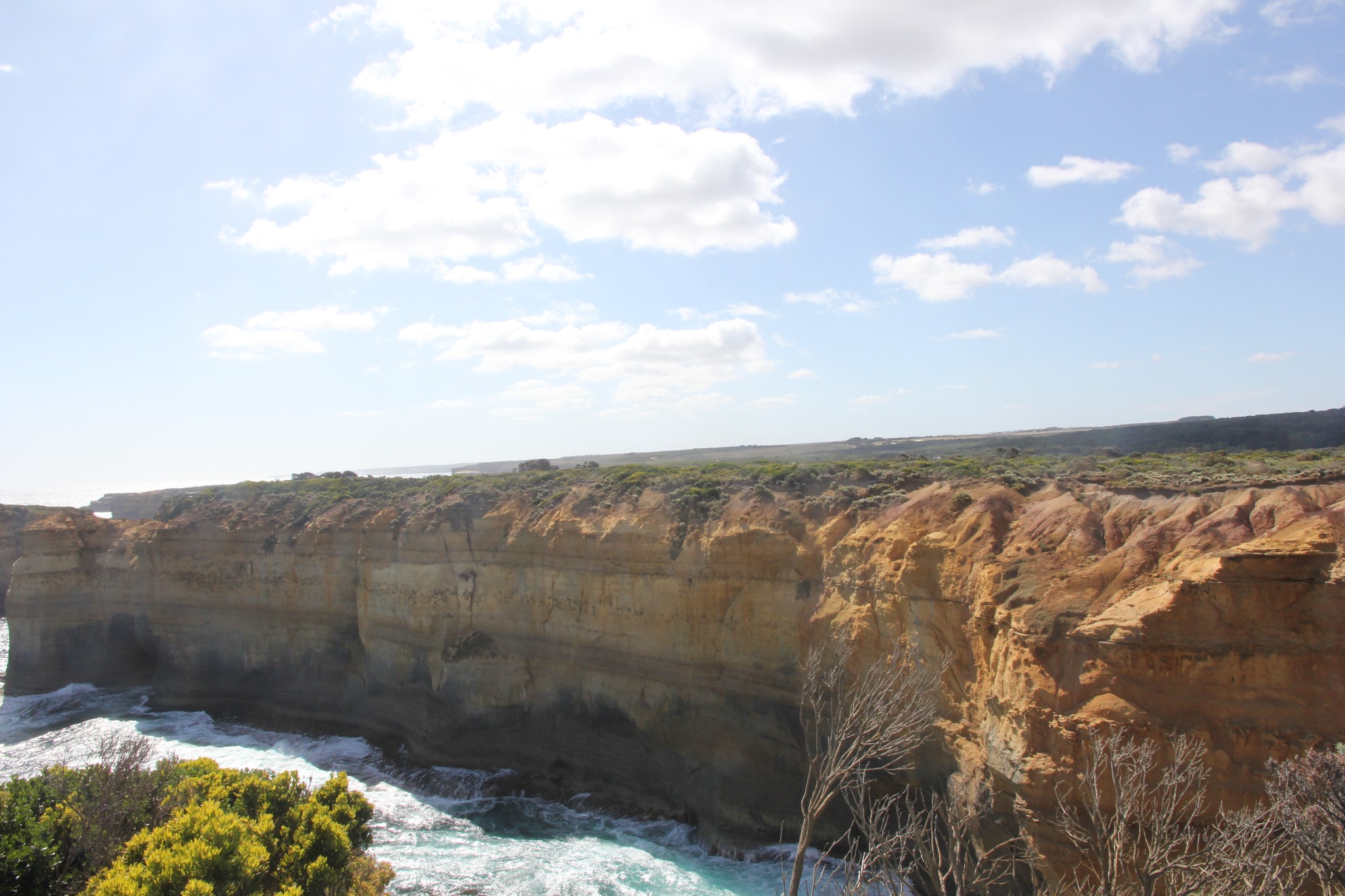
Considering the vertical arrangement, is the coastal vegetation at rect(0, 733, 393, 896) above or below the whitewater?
above

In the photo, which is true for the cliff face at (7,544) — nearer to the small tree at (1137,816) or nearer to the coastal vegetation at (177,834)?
the coastal vegetation at (177,834)

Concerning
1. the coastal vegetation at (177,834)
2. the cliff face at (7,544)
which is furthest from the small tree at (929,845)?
the cliff face at (7,544)

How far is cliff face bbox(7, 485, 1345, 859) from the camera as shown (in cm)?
1206

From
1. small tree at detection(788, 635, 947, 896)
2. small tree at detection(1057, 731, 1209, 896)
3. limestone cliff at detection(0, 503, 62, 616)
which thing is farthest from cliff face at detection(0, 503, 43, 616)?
small tree at detection(1057, 731, 1209, 896)

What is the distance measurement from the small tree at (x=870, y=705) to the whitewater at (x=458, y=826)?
400cm

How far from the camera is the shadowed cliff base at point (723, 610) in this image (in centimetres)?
1216

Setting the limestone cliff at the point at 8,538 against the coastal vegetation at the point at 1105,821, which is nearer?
the coastal vegetation at the point at 1105,821

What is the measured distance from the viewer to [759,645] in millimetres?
20859

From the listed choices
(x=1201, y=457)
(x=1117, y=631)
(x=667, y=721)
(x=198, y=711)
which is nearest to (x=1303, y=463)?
(x=1201, y=457)

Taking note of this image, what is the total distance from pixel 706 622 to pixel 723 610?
664mm

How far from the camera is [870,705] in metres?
12.9

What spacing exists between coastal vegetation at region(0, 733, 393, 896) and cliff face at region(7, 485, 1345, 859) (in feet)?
30.6

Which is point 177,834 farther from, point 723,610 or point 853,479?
point 853,479

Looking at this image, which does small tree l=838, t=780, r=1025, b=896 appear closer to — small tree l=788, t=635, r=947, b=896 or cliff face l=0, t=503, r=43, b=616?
small tree l=788, t=635, r=947, b=896
